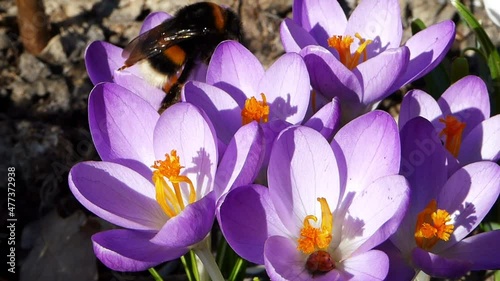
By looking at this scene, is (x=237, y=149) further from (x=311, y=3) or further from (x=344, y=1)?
(x=344, y=1)

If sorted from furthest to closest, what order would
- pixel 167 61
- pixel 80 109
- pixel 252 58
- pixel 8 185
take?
pixel 80 109, pixel 8 185, pixel 167 61, pixel 252 58

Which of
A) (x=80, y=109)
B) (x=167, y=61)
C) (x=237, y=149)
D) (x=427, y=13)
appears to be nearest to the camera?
(x=237, y=149)

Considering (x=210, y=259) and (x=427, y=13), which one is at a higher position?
(x=210, y=259)

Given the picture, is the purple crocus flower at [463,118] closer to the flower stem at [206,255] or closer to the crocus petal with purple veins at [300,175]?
the crocus petal with purple veins at [300,175]

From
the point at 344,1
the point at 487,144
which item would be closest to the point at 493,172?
the point at 487,144

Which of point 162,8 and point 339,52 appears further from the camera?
point 162,8

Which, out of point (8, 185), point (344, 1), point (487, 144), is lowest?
point (8, 185)
